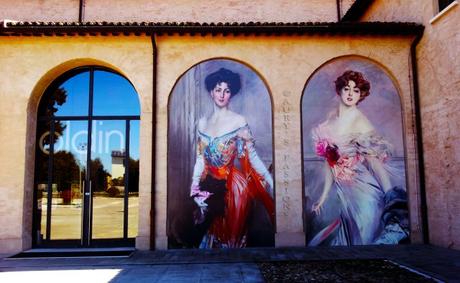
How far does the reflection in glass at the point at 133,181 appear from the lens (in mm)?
8594

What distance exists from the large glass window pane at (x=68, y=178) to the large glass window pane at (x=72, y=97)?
0.30m

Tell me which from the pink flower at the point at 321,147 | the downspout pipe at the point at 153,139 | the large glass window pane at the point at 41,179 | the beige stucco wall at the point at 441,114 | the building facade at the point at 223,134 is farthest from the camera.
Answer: the large glass window pane at the point at 41,179

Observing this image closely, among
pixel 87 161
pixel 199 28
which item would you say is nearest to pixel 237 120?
pixel 199 28

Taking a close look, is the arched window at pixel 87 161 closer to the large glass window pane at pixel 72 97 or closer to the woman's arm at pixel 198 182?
the large glass window pane at pixel 72 97

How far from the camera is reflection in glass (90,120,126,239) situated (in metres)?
8.62

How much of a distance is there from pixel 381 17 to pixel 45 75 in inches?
348

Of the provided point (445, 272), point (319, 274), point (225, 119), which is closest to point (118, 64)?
point (225, 119)

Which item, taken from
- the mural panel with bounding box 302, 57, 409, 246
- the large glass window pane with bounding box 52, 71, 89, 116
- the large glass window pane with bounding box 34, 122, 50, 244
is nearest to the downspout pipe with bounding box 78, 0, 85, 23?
the large glass window pane with bounding box 52, 71, 89, 116

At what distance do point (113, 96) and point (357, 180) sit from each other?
6.25 m

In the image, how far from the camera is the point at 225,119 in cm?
859

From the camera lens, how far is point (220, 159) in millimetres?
8469

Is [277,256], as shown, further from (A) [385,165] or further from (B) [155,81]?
(B) [155,81]

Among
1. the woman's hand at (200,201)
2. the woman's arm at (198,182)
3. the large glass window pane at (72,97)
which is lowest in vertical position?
the woman's hand at (200,201)

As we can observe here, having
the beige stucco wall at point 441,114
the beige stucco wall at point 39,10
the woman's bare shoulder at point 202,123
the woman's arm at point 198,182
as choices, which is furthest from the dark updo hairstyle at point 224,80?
the beige stucco wall at point 39,10
